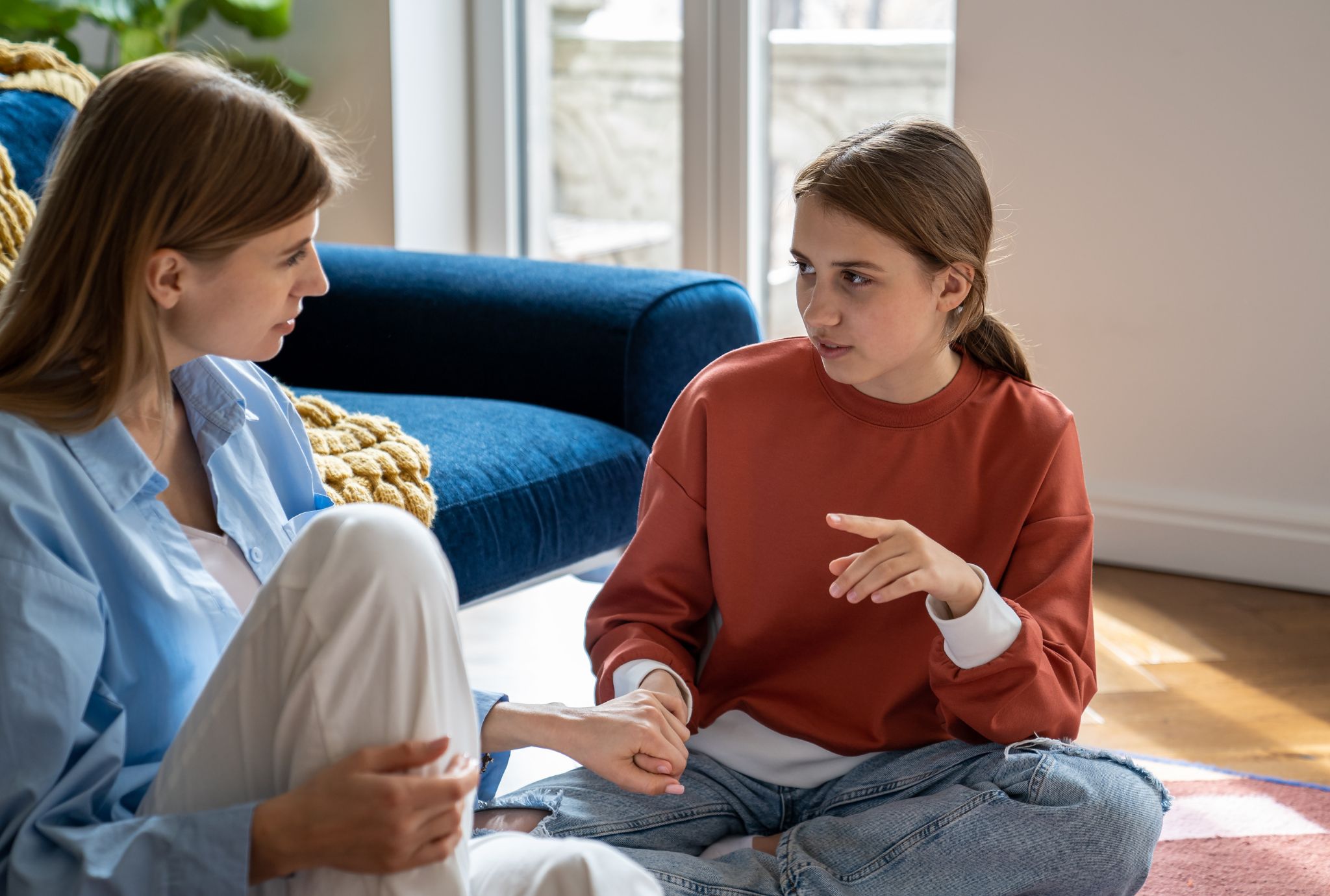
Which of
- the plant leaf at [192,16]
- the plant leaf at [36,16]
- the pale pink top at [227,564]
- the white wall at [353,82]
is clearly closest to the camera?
the pale pink top at [227,564]

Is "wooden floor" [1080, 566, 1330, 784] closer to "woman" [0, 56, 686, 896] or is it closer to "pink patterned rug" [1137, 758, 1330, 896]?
"pink patterned rug" [1137, 758, 1330, 896]

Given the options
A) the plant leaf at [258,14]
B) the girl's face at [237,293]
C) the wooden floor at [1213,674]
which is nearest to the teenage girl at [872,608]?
the girl's face at [237,293]

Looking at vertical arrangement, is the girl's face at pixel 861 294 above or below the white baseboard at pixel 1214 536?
above

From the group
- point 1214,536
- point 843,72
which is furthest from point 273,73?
point 1214,536

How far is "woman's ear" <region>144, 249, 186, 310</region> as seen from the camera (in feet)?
2.90

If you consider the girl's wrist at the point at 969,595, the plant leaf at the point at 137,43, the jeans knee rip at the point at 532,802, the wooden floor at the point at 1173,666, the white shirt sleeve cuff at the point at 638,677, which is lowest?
the wooden floor at the point at 1173,666

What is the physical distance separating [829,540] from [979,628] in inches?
8.0

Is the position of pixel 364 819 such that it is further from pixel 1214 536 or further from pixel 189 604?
pixel 1214 536

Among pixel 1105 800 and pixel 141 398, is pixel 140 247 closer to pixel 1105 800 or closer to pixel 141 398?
pixel 141 398

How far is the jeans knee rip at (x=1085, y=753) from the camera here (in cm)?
117

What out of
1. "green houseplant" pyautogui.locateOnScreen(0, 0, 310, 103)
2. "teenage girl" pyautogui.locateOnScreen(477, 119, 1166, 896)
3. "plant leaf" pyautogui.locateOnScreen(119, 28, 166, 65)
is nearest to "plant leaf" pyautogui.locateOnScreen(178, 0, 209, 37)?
"green houseplant" pyautogui.locateOnScreen(0, 0, 310, 103)

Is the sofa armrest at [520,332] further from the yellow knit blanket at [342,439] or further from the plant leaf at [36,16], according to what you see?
the plant leaf at [36,16]

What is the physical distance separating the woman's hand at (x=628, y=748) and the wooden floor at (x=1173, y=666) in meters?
0.65

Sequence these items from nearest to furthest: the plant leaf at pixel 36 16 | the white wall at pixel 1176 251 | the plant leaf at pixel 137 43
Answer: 1. the white wall at pixel 1176 251
2. the plant leaf at pixel 36 16
3. the plant leaf at pixel 137 43
